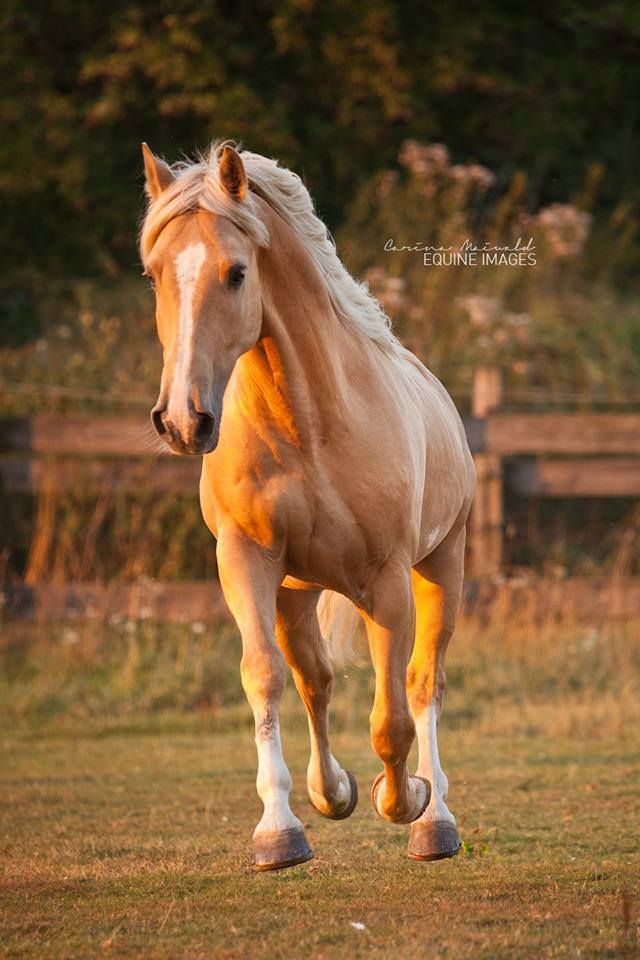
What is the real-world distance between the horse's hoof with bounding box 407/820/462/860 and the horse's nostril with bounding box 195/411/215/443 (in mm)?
1900

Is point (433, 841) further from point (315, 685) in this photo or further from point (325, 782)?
point (315, 685)

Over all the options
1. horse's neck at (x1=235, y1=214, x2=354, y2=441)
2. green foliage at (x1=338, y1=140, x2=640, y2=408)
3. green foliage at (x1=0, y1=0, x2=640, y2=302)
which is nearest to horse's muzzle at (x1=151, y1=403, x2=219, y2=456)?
horse's neck at (x1=235, y1=214, x2=354, y2=441)

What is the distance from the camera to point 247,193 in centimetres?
437

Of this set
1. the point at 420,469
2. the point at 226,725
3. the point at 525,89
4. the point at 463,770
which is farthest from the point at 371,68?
the point at 420,469

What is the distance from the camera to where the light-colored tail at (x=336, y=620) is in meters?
5.85

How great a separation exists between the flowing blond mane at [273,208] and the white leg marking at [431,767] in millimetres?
1418

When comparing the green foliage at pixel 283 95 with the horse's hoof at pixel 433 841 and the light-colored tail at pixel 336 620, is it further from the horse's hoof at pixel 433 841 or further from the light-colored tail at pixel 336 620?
the horse's hoof at pixel 433 841

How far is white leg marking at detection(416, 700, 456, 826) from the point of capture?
17.1 feet

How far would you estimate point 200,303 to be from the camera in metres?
4.07

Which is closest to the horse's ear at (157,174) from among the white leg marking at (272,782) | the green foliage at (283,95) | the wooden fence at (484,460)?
the white leg marking at (272,782)

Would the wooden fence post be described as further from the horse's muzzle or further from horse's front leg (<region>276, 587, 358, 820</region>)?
the horse's muzzle

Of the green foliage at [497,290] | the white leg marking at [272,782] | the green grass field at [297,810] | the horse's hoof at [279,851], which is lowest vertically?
the green grass field at [297,810]

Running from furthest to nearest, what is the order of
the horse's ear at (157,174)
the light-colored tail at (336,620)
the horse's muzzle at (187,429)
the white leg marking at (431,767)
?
the light-colored tail at (336,620)
the white leg marking at (431,767)
the horse's ear at (157,174)
the horse's muzzle at (187,429)

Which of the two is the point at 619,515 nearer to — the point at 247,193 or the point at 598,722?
the point at 598,722
